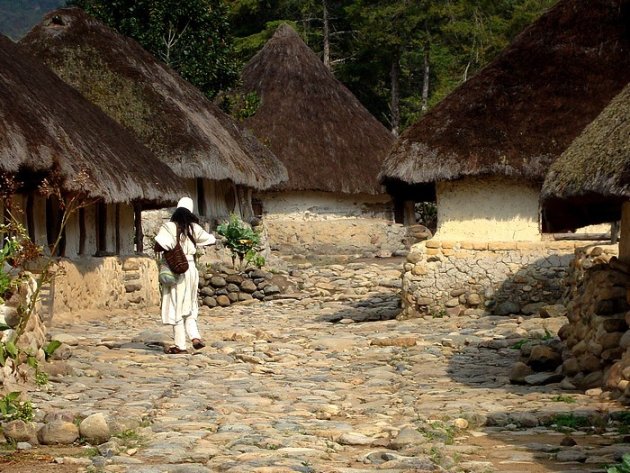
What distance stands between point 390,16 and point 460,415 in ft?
94.3

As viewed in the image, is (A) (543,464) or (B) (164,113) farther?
(B) (164,113)

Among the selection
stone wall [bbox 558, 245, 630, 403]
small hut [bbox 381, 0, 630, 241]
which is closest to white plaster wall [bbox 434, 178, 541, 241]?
small hut [bbox 381, 0, 630, 241]

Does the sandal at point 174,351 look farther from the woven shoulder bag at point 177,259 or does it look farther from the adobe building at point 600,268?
the adobe building at point 600,268

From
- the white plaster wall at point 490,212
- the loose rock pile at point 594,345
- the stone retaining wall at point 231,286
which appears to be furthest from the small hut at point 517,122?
the loose rock pile at point 594,345

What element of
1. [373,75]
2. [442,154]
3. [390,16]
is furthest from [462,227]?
[373,75]

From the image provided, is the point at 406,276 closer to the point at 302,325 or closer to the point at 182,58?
the point at 302,325

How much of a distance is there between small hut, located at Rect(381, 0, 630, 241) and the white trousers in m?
5.47

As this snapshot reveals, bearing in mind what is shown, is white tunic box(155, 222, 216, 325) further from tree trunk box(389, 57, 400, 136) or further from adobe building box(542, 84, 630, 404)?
tree trunk box(389, 57, 400, 136)

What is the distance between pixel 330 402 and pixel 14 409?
2.31 m

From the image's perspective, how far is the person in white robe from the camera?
37.0 ft

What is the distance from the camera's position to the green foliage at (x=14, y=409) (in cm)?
679

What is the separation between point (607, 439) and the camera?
6375 millimetres

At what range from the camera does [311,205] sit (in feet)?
99.2

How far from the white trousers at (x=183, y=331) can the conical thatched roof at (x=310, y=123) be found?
697 inches
